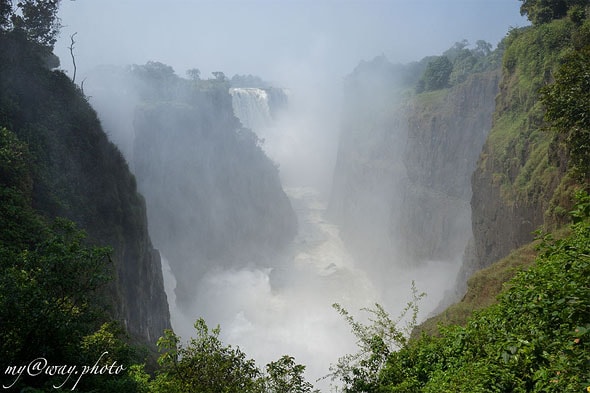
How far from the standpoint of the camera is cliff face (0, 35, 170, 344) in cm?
1944

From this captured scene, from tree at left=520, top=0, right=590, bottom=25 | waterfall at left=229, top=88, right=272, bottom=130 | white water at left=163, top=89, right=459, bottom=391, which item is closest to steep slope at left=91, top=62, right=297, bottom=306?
→ white water at left=163, top=89, right=459, bottom=391

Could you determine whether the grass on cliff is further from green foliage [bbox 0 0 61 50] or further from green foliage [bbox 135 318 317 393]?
green foliage [bbox 0 0 61 50]

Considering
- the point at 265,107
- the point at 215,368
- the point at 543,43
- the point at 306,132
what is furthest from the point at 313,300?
the point at 306,132

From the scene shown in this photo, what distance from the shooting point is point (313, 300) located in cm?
Answer: 5000

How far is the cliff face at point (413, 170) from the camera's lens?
161ft

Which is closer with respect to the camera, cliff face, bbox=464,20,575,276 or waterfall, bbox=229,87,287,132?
cliff face, bbox=464,20,575,276

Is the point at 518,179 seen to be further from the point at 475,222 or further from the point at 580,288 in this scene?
the point at 580,288

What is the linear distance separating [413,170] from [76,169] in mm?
45318

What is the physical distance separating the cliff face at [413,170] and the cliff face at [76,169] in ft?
122

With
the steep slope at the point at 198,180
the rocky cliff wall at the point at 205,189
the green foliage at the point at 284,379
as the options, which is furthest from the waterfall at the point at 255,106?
the green foliage at the point at 284,379

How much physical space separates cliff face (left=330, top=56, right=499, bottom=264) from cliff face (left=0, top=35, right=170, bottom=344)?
122ft

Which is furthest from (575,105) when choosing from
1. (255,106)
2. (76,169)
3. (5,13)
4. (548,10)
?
(255,106)

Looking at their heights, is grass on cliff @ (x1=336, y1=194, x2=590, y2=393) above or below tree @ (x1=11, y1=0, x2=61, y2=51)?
below

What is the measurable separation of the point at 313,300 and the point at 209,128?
33103mm
